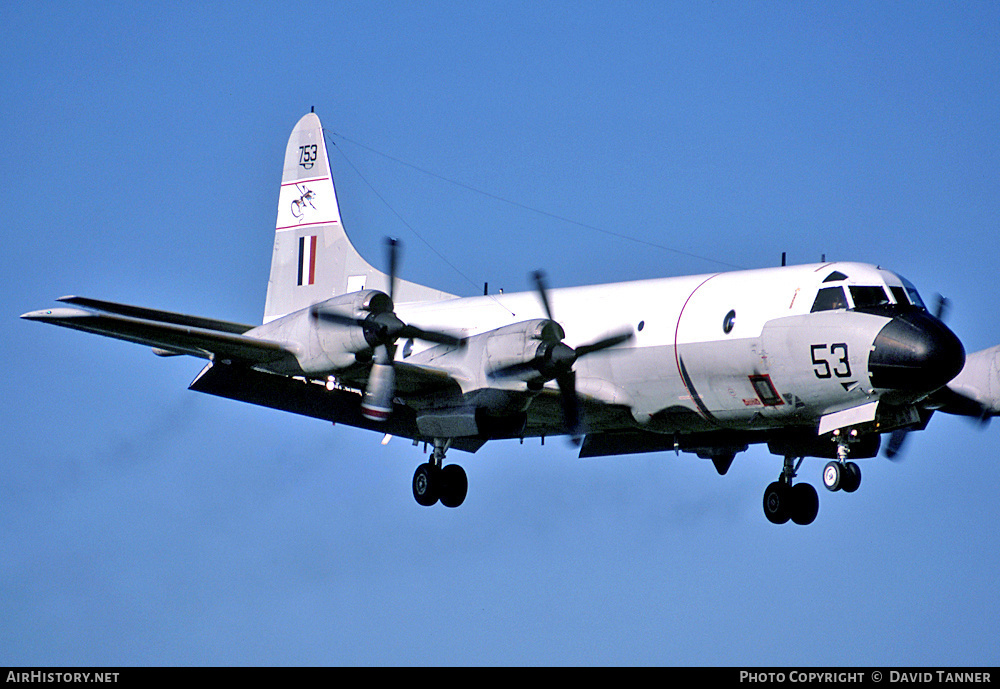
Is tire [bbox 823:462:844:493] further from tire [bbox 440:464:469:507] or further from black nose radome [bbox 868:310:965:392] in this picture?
tire [bbox 440:464:469:507]

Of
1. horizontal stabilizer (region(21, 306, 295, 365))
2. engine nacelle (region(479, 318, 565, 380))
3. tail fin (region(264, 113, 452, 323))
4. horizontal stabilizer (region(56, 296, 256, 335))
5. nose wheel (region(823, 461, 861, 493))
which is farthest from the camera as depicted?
tail fin (region(264, 113, 452, 323))

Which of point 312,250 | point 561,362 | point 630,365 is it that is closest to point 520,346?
point 561,362

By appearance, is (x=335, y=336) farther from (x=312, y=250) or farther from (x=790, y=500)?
(x=790, y=500)

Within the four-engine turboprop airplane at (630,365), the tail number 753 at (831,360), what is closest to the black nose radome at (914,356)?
the four-engine turboprop airplane at (630,365)

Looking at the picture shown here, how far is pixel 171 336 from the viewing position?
22.8 m

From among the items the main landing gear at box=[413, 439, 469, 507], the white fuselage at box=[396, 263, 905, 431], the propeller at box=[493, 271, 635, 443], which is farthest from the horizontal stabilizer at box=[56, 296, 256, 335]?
the propeller at box=[493, 271, 635, 443]

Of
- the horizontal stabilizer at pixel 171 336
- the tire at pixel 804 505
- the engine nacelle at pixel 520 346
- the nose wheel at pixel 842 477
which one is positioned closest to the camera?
the horizontal stabilizer at pixel 171 336

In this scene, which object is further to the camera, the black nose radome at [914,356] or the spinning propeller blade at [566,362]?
the spinning propeller blade at [566,362]

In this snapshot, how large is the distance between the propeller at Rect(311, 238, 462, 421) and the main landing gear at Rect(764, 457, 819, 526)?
731 centimetres

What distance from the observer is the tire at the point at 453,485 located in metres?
26.4

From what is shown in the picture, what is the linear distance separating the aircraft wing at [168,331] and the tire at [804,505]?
9899 millimetres

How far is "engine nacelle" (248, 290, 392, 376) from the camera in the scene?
76.1ft

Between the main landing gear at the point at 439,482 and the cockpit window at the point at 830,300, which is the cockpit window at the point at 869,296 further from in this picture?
the main landing gear at the point at 439,482

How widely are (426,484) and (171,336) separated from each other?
6.04 m
